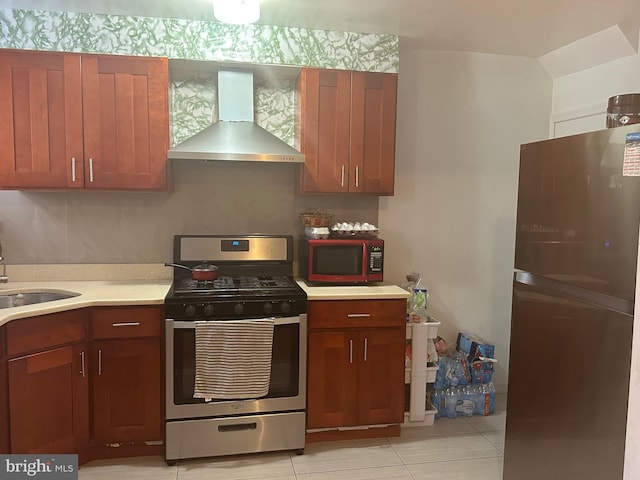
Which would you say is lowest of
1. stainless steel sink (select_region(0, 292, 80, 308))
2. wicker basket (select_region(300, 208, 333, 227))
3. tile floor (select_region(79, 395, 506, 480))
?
tile floor (select_region(79, 395, 506, 480))

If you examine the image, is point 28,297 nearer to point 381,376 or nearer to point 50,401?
point 50,401

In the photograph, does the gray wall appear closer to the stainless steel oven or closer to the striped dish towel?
the stainless steel oven

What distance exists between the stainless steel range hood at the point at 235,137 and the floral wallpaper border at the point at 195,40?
15 cm

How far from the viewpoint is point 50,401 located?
2.42 metres

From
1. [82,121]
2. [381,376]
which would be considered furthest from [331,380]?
[82,121]

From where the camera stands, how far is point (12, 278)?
9.94 ft

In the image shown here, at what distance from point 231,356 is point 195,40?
1836mm

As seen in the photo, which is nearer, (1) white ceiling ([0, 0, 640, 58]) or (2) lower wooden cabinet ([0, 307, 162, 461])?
(2) lower wooden cabinet ([0, 307, 162, 461])

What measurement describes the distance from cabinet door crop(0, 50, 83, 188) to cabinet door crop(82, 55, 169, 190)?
0.23 feet

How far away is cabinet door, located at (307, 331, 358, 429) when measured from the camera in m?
2.81

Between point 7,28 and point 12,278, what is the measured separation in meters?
1.45

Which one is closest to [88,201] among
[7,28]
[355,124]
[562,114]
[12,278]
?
[12,278]

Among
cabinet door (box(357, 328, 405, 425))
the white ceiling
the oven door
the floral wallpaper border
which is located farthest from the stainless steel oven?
the white ceiling

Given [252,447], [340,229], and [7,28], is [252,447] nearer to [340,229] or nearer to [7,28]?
[340,229]
